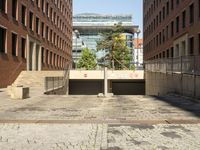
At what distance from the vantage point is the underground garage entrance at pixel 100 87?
5549 cm

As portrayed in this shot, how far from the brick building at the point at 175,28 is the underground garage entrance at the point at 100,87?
5.96 m

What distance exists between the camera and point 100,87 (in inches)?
2207

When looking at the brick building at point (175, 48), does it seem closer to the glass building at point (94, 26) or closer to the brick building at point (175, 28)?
the brick building at point (175, 28)

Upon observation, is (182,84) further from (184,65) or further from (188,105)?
(188,105)

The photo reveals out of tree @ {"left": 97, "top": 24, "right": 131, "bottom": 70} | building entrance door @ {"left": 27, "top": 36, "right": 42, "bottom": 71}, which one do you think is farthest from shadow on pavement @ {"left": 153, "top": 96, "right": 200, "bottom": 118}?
tree @ {"left": 97, "top": 24, "right": 131, "bottom": 70}

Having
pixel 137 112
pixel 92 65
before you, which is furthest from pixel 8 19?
pixel 92 65

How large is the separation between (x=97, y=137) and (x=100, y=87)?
48.1 m

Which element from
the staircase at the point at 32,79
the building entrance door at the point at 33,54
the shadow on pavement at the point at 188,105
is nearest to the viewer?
the shadow on pavement at the point at 188,105

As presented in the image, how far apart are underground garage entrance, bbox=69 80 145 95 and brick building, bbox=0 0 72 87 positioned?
15.7ft

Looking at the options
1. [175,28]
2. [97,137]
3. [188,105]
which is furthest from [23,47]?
[97,137]

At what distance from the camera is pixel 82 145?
23.7 feet

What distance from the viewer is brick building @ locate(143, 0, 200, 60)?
32.7 metres

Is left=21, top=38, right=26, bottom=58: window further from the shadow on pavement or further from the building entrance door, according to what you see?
the shadow on pavement

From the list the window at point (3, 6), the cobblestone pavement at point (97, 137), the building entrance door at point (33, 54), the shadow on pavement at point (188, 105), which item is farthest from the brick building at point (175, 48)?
the window at point (3, 6)
